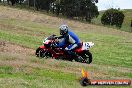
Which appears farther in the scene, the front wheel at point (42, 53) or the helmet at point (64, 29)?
the front wheel at point (42, 53)

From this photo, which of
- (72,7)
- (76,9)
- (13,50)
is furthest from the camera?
(76,9)

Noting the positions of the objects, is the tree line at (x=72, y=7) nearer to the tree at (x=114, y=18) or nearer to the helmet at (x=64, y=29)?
the tree at (x=114, y=18)

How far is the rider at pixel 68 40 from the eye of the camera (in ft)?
69.9

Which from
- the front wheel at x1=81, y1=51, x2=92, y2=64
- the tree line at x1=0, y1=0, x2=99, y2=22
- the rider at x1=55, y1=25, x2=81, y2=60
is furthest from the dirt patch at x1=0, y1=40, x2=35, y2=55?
the tree line at x1=0, y1=0, x2=99, y2=22

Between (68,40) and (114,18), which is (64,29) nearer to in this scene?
(68,40)

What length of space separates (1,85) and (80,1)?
75163mm

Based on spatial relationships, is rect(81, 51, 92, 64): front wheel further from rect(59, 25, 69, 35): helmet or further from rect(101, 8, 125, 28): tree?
rect(101, 8, 125, 28): tree

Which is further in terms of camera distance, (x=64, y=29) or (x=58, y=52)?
(x=58, y=52)

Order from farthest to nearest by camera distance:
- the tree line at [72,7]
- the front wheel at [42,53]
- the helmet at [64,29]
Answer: the tree line at [72,7] → the front wheel at [42,53] → the helmet at [64,29]

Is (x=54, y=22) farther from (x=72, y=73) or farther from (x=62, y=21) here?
(x=72, y=73)

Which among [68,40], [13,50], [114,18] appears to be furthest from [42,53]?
[114,18]

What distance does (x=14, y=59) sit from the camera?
17688 mm

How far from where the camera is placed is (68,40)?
70.9ft

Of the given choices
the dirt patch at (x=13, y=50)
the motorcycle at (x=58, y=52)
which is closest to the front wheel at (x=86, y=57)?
the motorcycle at (x=58, y=52)
